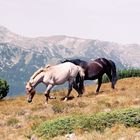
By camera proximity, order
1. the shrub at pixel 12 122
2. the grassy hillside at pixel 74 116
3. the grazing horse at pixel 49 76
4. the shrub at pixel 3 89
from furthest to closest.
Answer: the shrub at pixel 3 89 → the grazing horse at pixel 49 76 → the shrub at pixel 12 122 → the grassy hillside at pixel 74 116

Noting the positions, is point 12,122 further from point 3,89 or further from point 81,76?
point 3,89

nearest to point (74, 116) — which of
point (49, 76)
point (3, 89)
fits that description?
point (49, 76)

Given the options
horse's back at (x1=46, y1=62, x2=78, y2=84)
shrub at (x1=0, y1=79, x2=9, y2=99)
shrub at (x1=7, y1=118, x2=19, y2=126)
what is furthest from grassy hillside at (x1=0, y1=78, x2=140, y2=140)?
shrub at (x1=0, y1=79, x2=9, y2=99)

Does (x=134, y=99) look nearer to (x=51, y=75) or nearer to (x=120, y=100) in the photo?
(x=120, y=100)

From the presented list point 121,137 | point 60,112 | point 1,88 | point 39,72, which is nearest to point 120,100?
point 60,112

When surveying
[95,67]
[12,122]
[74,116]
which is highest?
[74,116]

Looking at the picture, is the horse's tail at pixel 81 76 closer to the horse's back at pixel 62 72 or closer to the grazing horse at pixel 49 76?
the horse's back at pixel 62 72

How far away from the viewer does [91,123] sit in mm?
15719

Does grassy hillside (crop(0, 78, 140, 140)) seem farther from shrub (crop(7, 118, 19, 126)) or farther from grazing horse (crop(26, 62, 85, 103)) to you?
grazing horse (crop(26, 62, 85, 103))

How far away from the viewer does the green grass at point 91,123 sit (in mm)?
15547

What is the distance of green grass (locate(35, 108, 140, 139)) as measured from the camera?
15.5 meters

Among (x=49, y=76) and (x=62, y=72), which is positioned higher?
(x=62, y=72)

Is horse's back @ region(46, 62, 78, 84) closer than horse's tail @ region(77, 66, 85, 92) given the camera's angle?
Yes

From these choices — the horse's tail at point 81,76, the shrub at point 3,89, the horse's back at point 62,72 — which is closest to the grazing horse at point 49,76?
the horse's back at point 62,72
